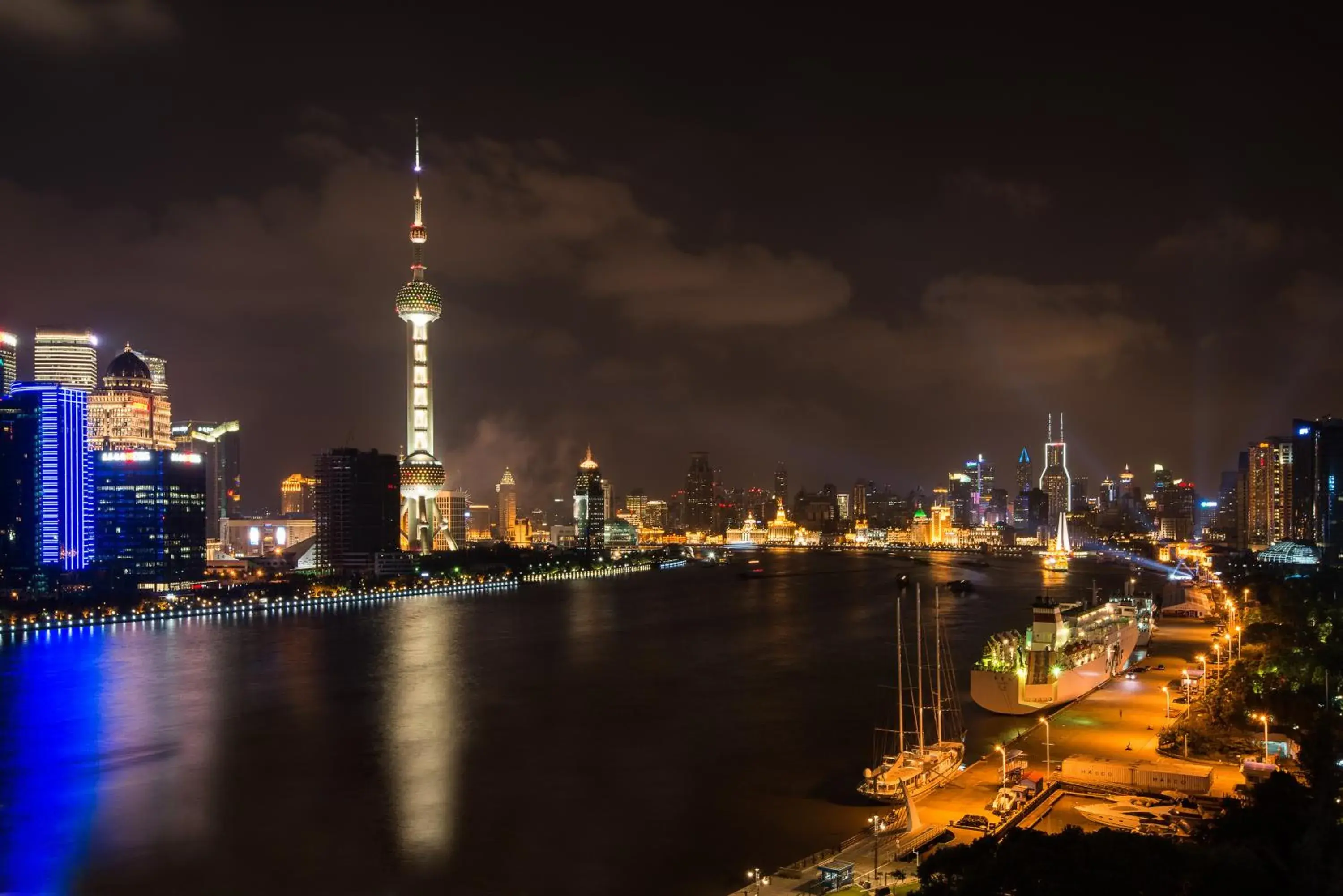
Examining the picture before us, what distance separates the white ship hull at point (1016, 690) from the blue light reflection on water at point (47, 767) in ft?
34.2

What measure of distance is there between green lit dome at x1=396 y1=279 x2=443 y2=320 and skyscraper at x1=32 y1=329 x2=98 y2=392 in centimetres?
1440

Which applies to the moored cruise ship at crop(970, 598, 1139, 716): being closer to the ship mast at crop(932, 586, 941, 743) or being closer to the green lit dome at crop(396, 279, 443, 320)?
the ship mast at crop(932, 586, 941, 743)

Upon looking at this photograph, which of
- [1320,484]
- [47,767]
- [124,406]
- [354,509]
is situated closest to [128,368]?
[124,406]

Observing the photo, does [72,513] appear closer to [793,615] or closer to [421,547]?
[421,547]

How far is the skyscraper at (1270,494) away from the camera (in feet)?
197

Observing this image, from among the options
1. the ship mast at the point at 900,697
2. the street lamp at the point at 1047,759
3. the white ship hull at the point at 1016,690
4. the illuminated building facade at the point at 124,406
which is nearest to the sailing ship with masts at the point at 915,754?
the ship mast at the point at 900,697

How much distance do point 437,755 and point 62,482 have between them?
29.6 metres

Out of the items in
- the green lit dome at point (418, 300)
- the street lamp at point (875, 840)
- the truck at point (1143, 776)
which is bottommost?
the street lamp at point (875, 840)

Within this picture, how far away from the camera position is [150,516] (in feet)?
121

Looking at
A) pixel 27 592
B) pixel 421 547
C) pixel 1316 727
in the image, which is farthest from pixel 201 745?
pixel 421 547

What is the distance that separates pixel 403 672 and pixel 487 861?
10.3 meters

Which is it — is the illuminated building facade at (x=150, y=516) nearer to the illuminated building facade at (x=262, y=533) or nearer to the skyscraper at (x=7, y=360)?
the skyscraper at (x=7, y=360)

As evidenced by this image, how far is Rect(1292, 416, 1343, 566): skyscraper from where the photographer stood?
50125 mm

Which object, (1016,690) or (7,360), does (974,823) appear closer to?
(1016,690)
